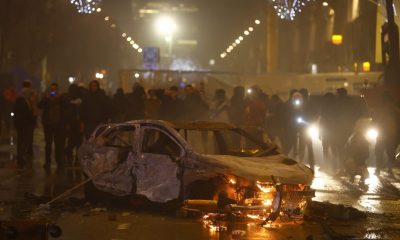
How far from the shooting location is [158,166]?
1114 cm

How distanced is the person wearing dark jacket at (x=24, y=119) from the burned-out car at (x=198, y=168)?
6398 millimetres

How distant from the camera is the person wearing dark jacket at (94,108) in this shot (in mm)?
17266

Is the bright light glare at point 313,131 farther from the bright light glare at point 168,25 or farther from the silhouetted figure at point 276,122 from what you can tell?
the bright light glare at point 168,25

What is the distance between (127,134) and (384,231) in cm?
415

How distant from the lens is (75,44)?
62812 mm

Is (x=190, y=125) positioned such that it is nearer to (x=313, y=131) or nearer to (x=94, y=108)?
(x=94, y=108)

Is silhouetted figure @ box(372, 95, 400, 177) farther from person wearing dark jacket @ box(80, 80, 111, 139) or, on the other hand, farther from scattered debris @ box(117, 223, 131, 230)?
scattered debris @ box(117, 223, 131, 230)

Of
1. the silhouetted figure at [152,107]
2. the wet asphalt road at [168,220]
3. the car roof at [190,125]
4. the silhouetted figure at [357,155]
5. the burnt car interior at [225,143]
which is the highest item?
the silhouetted figure at [152,107]

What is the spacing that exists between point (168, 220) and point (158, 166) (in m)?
0.85

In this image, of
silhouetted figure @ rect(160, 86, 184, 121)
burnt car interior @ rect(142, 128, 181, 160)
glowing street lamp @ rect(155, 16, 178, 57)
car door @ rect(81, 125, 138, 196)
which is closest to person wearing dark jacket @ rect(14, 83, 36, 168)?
silhouetted figure @ rect(160, 86, 184, 121)

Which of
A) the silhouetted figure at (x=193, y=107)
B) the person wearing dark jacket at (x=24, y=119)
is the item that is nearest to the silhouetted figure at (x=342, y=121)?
the silhouetted figure at (x=193, y=107)

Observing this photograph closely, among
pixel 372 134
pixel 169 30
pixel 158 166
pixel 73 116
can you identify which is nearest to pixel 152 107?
pixel 73 116

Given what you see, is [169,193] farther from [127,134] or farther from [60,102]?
[60,102]

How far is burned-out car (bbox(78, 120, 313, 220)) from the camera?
1030 centimetres
